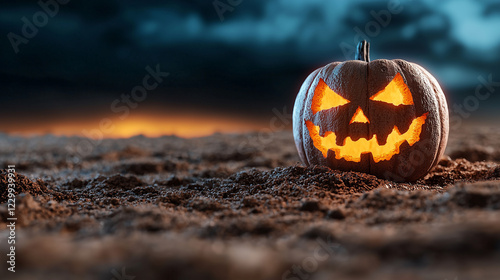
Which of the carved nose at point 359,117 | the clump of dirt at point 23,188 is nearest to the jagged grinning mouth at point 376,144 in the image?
the carved nose at point 359,117

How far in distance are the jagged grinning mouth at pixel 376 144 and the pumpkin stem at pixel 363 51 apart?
970mm

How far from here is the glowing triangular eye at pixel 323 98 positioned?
3.37m

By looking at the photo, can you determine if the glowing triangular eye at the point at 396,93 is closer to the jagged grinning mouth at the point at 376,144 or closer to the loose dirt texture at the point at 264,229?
the jagged grinning mouth at the point at 376,144

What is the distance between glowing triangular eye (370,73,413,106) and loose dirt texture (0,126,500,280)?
763 millimetres

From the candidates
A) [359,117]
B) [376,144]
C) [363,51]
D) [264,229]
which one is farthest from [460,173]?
Result: [264,229]

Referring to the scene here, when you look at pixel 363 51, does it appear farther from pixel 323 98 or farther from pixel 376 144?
pixel 376 144

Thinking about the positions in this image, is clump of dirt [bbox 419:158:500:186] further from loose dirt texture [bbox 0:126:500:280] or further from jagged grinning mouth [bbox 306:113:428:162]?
jagged grinning mouth [bbox 306:113:428:162]

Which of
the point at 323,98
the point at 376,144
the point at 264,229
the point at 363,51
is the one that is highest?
the point at 363,51

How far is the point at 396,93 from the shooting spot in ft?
10.8

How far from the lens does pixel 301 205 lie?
239 centimetres

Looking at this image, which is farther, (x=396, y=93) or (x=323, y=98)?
(x=323, y=98)

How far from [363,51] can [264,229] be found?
2670 millimetres

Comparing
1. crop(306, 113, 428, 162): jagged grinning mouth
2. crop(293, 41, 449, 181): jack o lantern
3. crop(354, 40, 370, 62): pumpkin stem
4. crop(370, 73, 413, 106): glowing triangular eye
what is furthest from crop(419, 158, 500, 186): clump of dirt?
crop(354, 40, 370, 62): pumpkin stem

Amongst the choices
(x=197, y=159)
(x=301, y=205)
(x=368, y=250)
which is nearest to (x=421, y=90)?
(x=301, y=205)
